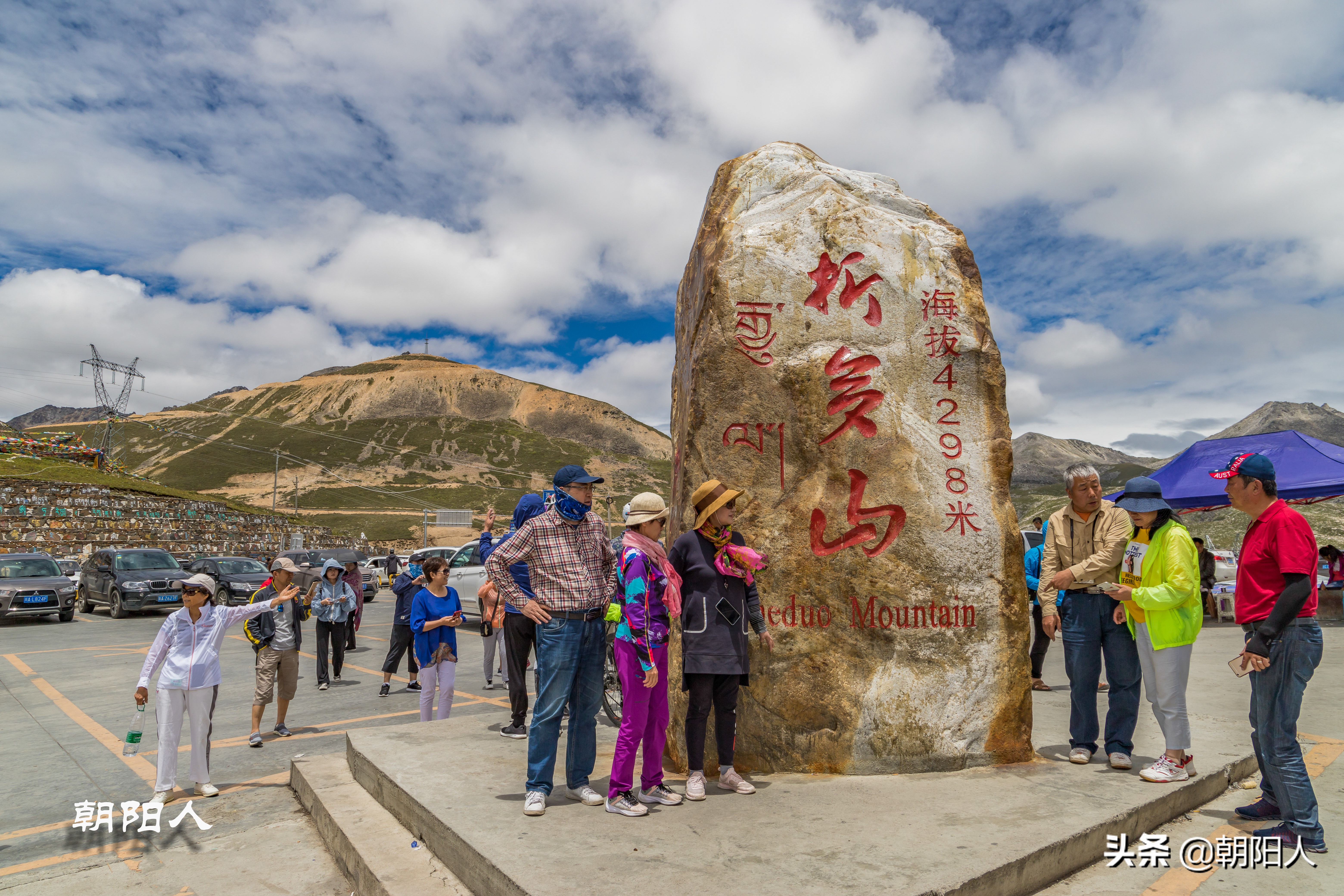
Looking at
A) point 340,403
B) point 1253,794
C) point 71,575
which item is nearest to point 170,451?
point 340,403

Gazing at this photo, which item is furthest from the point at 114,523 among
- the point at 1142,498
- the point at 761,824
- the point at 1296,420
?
the point at 1296,420

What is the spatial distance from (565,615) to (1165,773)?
328 centimetres

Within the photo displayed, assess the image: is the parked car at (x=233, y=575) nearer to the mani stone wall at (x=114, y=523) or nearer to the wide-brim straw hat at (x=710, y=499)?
the mani stone wall at (x=114, y=523)

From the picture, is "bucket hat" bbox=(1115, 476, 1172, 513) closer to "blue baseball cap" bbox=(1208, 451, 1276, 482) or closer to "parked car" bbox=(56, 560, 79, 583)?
"blue baseball cap" bbox=(1208, 451, 1276, 482)

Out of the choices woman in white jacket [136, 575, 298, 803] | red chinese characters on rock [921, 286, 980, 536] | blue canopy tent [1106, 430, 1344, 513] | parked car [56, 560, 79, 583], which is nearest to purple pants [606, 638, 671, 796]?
red chinese characters on rock [921, 286, 980, 536]

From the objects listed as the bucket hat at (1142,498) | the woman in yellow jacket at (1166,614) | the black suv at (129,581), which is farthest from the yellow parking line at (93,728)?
the black suv at (129,581)

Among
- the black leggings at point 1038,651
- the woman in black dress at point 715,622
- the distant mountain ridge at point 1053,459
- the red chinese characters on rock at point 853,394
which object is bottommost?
the black leggings at point 1038,651

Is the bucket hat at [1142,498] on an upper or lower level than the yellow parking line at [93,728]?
upper

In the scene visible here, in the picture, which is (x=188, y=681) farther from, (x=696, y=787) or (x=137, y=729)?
(x=696, y=787)

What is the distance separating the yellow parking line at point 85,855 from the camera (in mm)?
3744

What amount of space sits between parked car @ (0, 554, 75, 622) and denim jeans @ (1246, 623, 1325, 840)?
64.8ft

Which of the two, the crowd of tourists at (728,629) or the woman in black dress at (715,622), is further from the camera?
the woman in black dress at (715,622)

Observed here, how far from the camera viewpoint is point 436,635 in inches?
232

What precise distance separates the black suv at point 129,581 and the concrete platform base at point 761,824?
15.0 m
